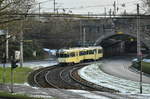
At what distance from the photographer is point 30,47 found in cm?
7550

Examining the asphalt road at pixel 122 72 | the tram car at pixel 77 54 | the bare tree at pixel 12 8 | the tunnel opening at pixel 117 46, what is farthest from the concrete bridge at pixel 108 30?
the bare tree at pixel 12 8

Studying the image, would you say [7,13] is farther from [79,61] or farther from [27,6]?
[79,61]

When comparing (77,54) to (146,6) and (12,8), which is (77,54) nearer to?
(146,6)

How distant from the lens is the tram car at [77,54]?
54375 mm

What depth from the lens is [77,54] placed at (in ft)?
190

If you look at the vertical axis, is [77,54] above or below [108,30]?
below

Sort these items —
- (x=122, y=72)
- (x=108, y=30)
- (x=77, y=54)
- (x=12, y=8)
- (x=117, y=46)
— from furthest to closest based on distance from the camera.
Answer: (x=117, y=46), (x=108, y=30), (x=77, y=54), (x=122, y=72), (x=12, y=8)

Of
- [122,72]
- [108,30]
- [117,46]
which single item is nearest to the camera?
[122,72]

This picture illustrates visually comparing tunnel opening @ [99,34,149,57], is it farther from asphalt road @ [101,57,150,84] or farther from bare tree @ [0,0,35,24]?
bare tree @ [0,0,35,24]

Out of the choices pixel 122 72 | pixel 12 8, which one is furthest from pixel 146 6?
pixel 12 8

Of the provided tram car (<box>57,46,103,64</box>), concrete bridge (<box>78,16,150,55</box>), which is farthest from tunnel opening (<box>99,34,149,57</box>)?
tram car (<box>57,46,103,64</box>)

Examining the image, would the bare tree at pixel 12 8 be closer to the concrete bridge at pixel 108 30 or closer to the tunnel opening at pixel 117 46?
the concrete bridge at pixel 108 30

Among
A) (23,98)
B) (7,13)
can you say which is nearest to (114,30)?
(7,13)

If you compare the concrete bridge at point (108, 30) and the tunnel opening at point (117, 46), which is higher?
the concrete bridge at point (108, 30)
